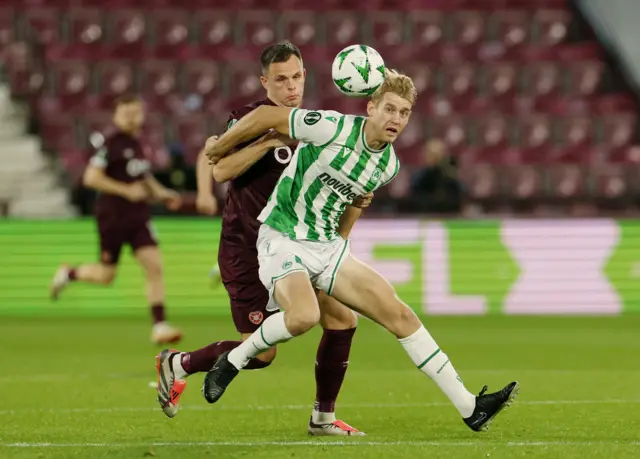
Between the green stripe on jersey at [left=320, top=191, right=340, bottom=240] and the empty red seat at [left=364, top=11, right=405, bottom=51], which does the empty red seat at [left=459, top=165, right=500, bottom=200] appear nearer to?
the empty red seat at [left=364, top=11, right=405, bottom=51]

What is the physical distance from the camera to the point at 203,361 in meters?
6.52

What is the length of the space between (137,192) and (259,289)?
5.03m

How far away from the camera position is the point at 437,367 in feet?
19.7

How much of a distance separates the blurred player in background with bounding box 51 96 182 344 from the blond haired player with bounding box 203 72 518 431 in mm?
5279

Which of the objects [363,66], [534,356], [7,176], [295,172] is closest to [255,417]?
[295,172]

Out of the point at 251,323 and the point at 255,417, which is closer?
the point at 251,323

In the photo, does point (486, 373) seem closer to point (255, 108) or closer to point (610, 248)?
point (255, 108)

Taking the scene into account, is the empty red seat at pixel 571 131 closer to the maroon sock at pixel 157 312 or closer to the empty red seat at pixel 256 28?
the empty red seat at pixel 256 28

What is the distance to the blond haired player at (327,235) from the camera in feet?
19.1

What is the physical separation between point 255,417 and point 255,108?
1.83m

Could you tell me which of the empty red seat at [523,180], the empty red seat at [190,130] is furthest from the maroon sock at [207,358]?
the empty red seat at [190,130]

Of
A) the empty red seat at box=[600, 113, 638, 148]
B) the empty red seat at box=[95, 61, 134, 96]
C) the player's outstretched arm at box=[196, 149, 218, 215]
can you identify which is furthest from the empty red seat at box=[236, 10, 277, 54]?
the player's outstretched arm at box=[196, 149, 218, 215]

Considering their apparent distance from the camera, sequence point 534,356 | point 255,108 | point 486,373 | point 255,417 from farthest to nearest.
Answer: point 534,356 < point 486,373 < point 255,417 < point 255,108

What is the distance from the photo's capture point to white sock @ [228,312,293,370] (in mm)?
5875
